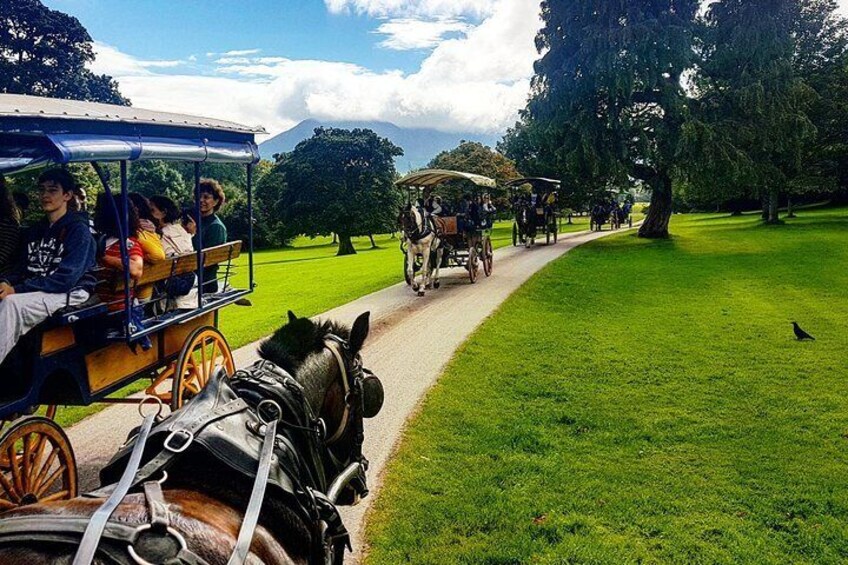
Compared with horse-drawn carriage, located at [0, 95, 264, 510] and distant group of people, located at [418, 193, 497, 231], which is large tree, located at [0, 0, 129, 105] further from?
horse-drawn carriage, located at [0, 95, 264, 510]

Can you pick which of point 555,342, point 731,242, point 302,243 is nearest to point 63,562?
point 555,342

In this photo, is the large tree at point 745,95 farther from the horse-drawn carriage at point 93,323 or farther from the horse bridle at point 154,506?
the horse bridle at point 154,506

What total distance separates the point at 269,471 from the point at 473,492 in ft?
10.8

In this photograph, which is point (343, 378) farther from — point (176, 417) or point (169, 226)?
point (169, 226)

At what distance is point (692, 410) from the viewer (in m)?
7.19

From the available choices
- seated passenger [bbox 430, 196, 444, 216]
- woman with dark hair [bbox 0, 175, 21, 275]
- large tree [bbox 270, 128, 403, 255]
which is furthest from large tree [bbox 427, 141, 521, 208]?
woman with dark hair [bbox 0, 175, 21, 275]

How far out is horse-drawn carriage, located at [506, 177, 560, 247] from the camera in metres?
27.1

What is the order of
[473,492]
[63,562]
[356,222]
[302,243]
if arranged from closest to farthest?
[63,562], [473,492], [356,222], [302,243]

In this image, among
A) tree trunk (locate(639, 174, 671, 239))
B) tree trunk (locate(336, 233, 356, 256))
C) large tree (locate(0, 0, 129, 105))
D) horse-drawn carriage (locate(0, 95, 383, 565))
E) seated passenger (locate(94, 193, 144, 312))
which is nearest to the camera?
horse-drawn carriage (locate(0, 95, 383, 565))

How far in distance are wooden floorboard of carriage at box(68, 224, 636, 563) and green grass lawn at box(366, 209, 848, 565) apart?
0.29 meters

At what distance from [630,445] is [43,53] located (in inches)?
1472

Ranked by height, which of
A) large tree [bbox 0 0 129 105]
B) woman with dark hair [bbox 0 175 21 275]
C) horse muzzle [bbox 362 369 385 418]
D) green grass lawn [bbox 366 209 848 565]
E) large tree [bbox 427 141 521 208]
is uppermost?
large tree [bbox 0 0 129 105]

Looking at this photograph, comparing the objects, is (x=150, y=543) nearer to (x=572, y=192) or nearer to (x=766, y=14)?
(x=766, y=14)

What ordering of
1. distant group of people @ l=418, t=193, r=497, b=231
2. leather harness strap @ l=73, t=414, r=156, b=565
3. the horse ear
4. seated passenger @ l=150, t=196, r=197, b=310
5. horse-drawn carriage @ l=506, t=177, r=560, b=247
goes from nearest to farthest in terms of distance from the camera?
leather harness strap @ l=73, t=414, r=156, b=565
the horse ear
seated passenger @ l=150, t=196, r=197, b=310
distant group of people @ l=418, t=193, r=497, b=231
horse-drawn carriage @ l=506, t=177, r=560, b=247
